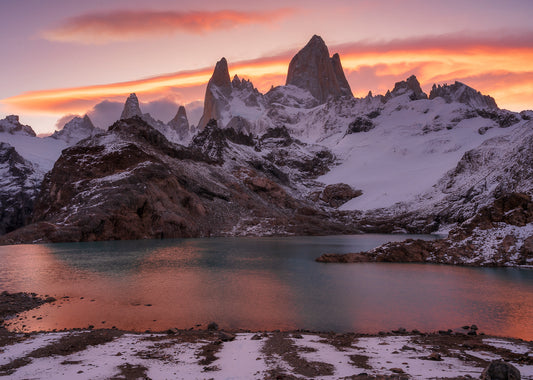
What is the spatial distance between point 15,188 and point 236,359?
181 m

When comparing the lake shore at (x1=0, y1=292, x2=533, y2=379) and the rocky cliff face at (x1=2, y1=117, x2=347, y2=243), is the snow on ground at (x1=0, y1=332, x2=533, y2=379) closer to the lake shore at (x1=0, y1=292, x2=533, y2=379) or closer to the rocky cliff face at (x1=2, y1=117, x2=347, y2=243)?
the lake shore at (x1=0, y1=292, x2=533, y2=379)

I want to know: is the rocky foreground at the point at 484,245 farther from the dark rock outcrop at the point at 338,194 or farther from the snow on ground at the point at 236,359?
the dark rock outcrop at the point at 338,194

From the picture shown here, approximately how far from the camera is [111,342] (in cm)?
2033

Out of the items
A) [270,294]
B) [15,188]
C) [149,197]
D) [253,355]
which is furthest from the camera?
[15,188]

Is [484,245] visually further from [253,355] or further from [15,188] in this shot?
[15,188]

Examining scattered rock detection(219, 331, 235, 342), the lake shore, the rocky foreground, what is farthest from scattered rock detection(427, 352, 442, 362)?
the rocky foreground

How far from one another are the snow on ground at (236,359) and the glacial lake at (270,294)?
5413 millimetres

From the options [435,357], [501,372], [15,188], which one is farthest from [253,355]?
[15,188]

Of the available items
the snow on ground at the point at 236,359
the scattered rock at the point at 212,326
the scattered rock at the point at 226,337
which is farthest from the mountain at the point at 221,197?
the scattered rock at the point at 226,337

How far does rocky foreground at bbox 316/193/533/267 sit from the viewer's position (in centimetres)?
5106

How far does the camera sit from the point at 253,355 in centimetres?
1830

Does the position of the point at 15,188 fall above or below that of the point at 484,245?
above

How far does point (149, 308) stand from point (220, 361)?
1510cm

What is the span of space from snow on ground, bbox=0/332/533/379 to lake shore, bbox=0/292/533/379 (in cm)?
4
